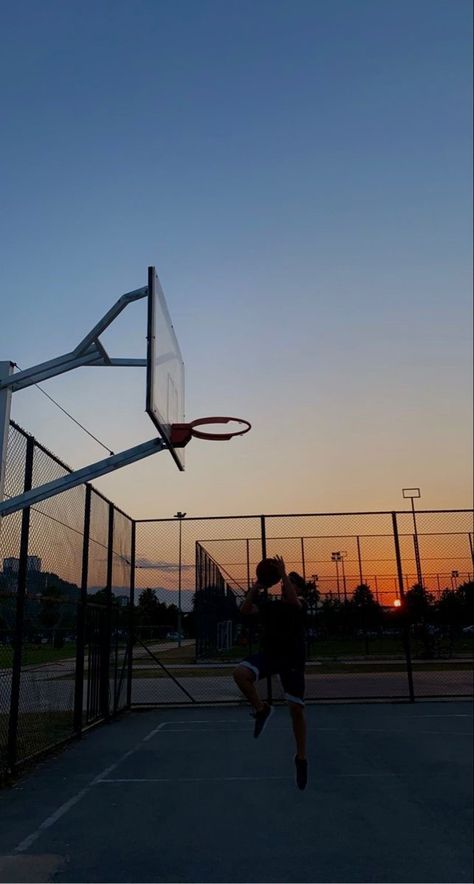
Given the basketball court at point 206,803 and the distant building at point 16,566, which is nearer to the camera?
the basketball court at point 206,803

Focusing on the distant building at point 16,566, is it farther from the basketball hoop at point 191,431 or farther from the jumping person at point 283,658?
the jumping person at point 283,658

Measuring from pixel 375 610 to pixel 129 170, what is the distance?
18.1 m

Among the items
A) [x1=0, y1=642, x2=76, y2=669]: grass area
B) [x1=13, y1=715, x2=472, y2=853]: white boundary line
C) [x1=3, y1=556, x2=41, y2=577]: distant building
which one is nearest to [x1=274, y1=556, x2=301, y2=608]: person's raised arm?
[x1=13, y1=715, x2=472, y2=853]: white boundary line

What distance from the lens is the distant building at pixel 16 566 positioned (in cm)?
747

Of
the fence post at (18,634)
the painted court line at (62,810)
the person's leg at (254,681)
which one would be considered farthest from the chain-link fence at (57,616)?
the person's leg at (254,681)

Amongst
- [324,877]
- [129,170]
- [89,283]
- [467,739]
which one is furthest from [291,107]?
[467,739]

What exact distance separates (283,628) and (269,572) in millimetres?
644

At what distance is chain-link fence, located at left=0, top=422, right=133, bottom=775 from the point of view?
7719mm

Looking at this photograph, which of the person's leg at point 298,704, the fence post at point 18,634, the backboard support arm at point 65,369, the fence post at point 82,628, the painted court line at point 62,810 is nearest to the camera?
the person's leg at point 298,704

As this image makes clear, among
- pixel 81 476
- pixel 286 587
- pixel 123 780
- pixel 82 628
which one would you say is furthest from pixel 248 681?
pixel 82 628

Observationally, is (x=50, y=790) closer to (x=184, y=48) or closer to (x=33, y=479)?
(x=33, y=479)

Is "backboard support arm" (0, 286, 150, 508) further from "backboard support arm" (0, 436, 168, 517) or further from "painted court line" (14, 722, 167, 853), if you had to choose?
"painted court line" (14, 722, 167, 853)

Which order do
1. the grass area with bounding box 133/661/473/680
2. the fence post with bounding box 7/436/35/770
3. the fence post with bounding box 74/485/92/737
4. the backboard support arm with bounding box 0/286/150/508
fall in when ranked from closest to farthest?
the backboard support arm with bounding box 0/286/150/508, the fence post with bounding box 7/436/35/770, the fence post with bounding box 74/485/92/737, the grass area with bounding box 133/661/473/680

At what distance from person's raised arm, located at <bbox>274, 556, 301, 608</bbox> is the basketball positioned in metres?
0.03
